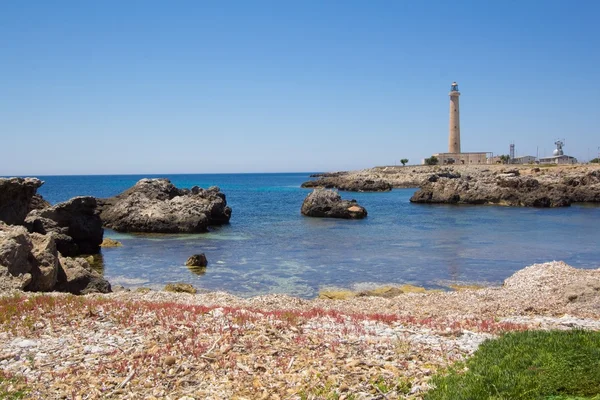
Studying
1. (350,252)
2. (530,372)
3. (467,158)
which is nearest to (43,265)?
(530,372)

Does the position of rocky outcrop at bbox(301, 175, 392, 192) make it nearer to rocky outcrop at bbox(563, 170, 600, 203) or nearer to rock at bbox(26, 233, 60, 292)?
rocky outcrop at bbox(563, 170, 600, 203)

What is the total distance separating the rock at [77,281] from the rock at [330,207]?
129ft

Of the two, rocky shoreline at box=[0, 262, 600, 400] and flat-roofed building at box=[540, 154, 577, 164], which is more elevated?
flat-roofed building at box=[540, 154, 577, 164]

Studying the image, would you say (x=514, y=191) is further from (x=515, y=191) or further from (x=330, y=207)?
(x=330, y=207)

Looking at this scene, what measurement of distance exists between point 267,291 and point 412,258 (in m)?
11.9

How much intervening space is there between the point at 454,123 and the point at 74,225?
126m

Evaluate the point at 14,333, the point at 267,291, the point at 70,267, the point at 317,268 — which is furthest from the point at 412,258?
the point at 14,333

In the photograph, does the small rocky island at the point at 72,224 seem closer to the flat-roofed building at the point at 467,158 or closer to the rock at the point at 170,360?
the rock at the point at 170,360

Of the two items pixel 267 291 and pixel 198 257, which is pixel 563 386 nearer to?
pixel 267 291

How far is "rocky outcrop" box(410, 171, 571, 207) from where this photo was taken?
7062 centimetres

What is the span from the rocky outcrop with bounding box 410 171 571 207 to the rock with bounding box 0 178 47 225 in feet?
206

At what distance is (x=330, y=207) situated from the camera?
58125 millimetres

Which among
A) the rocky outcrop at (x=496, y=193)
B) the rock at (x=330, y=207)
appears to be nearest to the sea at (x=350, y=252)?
the rock at (x=330, y=207)

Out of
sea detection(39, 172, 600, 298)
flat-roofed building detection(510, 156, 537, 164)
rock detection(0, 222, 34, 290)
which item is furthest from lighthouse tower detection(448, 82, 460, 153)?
rock detection(0, 222, 34, 290)
